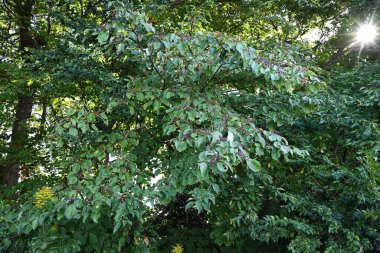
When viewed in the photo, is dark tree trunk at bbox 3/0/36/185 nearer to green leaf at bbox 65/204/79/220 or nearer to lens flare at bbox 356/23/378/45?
green leaf at bbox 65/204/79/220

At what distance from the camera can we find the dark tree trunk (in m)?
5.05

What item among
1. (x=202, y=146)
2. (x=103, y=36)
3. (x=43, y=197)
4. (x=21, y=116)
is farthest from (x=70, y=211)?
(x=21, y=116)

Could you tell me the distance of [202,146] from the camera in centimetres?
213

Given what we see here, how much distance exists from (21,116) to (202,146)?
4.87 meters

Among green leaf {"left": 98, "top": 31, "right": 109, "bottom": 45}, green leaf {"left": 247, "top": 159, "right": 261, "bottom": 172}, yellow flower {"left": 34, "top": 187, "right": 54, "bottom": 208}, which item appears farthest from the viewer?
yellow flower {"left": 34, "top": 187, "right": 54, "bottom": 208}

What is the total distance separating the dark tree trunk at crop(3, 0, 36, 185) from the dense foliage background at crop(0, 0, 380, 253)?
1.35m

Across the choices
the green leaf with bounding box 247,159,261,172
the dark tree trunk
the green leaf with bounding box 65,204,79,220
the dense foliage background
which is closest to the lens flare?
the dense foliage background

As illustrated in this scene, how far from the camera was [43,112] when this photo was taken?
6316 millimetres

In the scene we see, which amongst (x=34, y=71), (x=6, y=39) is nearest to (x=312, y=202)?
(x=34, y=71)

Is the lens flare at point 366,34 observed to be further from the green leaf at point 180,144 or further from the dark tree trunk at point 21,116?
the dark tree trunk at point 21,116

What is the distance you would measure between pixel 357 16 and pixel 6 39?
6.00 meters

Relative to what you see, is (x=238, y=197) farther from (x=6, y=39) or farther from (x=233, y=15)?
(x=6, y=39)

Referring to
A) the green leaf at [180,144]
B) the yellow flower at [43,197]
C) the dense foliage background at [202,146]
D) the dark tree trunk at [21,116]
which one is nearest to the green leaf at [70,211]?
the dense foliage background at [202,146]

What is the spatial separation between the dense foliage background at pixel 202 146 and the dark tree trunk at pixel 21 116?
4.43 ft
